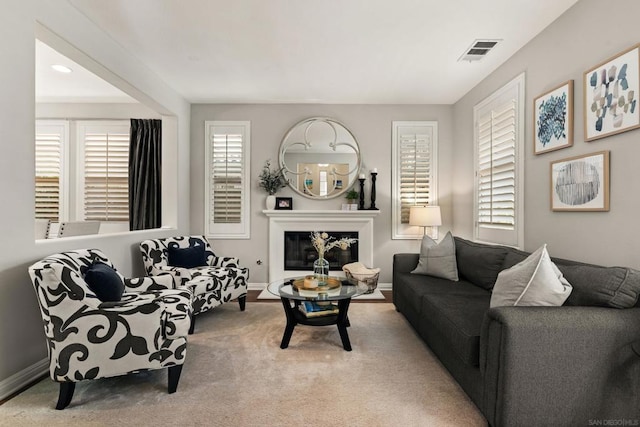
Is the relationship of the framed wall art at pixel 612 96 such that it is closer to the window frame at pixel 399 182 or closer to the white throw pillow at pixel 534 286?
the white throw pillow at pixel 534 286

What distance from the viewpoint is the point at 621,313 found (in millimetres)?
1634

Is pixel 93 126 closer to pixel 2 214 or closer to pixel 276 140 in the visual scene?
pixel 276 140

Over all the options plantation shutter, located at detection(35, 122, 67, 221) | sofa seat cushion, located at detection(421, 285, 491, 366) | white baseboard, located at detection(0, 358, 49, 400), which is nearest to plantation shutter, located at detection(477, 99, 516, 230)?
sofa seat cushion, located at detection(421, 285, 491, 366)

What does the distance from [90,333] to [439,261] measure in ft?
9.76

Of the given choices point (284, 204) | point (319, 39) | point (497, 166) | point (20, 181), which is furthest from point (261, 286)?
point (497, 166)

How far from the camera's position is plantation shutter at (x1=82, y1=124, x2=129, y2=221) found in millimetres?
4926

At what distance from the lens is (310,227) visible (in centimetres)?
491

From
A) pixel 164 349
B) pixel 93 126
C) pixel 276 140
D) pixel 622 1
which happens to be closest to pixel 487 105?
pixel 622 1

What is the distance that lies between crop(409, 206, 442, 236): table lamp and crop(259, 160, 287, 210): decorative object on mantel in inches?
75.0

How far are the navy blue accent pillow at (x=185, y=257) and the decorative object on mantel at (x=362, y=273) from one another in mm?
1973

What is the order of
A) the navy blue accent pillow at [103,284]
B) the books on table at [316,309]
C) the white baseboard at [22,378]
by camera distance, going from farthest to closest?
1. the books on table at [316,309]
2. the navy blue accent pillow at [103,284]
3. the white baseboard at [22,378]

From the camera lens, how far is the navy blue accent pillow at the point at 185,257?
Answer: 12.2 ft

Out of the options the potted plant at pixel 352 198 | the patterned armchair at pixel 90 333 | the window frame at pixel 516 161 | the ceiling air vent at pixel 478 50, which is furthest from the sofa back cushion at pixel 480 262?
the patterned armchair at pixel 90 333

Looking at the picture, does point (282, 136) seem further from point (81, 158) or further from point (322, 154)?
point (81, 158)
